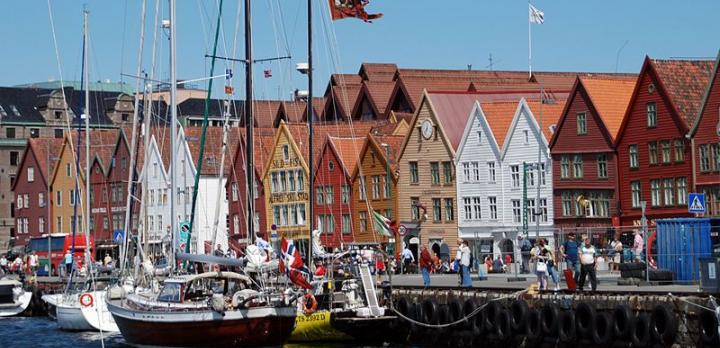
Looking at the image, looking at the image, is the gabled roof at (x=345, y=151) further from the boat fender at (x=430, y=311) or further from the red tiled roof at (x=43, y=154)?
the boat fender at (x=430, y=311)

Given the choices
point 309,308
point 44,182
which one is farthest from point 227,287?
point 44,182

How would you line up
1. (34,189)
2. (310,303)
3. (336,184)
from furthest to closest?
(34,189) → (336,184) → (310,303)

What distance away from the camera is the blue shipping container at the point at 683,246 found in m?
48.1

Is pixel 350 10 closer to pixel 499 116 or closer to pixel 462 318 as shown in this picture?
pixel 462 318

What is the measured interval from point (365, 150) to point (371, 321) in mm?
51859

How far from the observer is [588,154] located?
8244 cm

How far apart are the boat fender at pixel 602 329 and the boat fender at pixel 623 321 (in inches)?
6.3

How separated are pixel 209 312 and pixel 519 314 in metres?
9.88

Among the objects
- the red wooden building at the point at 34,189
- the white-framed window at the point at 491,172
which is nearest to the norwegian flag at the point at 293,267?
the white-framed window at the point at 491,172

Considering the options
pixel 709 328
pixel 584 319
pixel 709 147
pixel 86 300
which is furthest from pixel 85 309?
pixel 709 147

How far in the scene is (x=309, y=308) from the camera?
46438 mm

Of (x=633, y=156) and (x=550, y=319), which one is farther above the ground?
(x=633, y=156)

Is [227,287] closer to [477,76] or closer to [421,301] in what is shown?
[421,301]

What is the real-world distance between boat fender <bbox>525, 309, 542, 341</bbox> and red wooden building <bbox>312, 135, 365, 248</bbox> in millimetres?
54588
